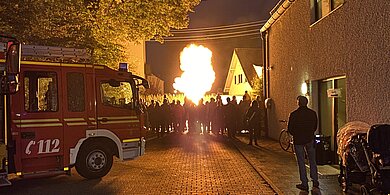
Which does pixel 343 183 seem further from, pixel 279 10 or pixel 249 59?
pixel 249 59

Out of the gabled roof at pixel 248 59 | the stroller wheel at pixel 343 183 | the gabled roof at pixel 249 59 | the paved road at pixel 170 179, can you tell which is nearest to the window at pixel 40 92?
the paved road at pixel 170 179

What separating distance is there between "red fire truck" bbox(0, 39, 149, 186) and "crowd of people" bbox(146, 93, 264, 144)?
371 inches

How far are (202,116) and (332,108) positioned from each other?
42.1ft

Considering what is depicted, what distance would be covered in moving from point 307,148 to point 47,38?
988cm

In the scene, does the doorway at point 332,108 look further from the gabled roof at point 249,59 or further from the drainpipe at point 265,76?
the gabled roof at point 249,59

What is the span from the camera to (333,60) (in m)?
12.6

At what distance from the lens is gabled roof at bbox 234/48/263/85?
39031 millimetres

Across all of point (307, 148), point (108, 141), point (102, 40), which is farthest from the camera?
point (102, 40)

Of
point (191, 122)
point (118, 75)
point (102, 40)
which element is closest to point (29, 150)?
point (118, 75)

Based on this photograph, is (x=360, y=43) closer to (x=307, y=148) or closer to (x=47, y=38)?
(x=307, y=148)

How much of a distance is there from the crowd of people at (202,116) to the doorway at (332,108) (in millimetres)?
6517

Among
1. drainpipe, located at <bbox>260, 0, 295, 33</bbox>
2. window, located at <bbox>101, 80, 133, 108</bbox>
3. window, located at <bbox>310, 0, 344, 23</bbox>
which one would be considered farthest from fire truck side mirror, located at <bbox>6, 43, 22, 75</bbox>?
drainpipe, located at <bbox>260, 0, 295, 33</bbox>

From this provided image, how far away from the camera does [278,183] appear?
419 inches

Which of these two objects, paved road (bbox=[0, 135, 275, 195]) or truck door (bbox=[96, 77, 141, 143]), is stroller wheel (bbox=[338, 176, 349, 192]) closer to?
paved road (bbox=[0, 135, 275, 195])
